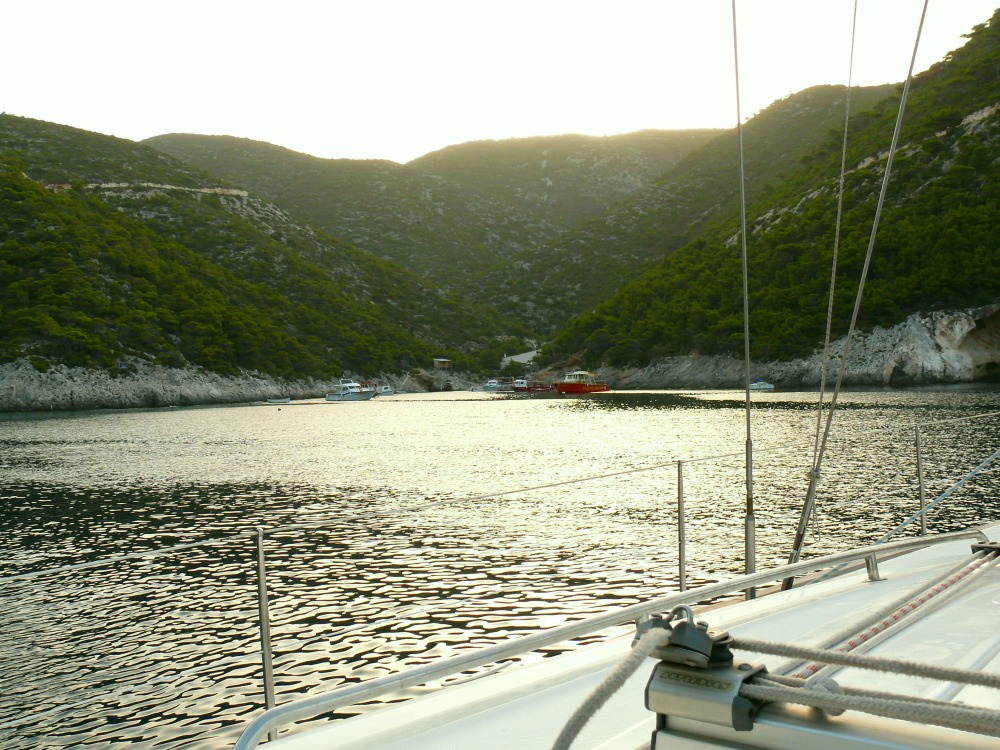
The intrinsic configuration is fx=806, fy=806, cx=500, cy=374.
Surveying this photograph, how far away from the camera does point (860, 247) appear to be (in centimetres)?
6562

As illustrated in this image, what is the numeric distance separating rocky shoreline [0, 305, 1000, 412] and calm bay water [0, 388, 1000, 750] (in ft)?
110

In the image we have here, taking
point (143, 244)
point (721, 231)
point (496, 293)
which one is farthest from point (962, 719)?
point (496, 293)

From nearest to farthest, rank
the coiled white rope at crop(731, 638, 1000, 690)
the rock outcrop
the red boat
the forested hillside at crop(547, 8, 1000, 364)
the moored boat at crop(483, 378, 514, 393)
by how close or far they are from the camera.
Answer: the coiled white rope at crop(731, 638, 1000, 690) → the rock outcrop → the forested hillside at crop(547, 8, 1000, 364) → the red boat → the moored boat at crop(483, 378, 514, 393)

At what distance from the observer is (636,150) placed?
175875 millimetres

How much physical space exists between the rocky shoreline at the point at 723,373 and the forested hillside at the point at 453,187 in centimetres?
6041

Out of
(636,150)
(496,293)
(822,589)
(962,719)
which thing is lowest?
(822,589)

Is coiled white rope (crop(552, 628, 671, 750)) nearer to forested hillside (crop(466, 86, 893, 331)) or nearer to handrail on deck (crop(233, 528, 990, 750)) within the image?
handrail on deck (crop(233, 528, 990, 750))

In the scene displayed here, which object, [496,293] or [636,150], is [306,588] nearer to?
[496,293]

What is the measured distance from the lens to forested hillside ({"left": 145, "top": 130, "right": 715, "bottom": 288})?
142 m

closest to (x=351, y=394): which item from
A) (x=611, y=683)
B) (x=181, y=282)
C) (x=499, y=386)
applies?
(x=181, y=282)

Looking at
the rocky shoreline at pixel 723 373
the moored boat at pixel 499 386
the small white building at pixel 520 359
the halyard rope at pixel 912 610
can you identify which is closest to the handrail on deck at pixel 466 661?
the halyard rope at pixel 912 610

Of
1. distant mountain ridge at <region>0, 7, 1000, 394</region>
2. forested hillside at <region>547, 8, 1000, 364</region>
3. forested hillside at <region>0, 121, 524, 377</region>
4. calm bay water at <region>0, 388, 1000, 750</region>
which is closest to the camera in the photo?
calm bay water at <region>0, 388, 1000, 750</region>

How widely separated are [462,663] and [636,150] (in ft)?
601

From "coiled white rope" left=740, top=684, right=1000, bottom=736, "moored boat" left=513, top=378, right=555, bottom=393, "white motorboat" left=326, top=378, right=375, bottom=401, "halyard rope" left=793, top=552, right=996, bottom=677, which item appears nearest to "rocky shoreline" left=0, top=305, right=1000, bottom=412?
"white motorboat" left=326, top=378, right=375, bottom=401
